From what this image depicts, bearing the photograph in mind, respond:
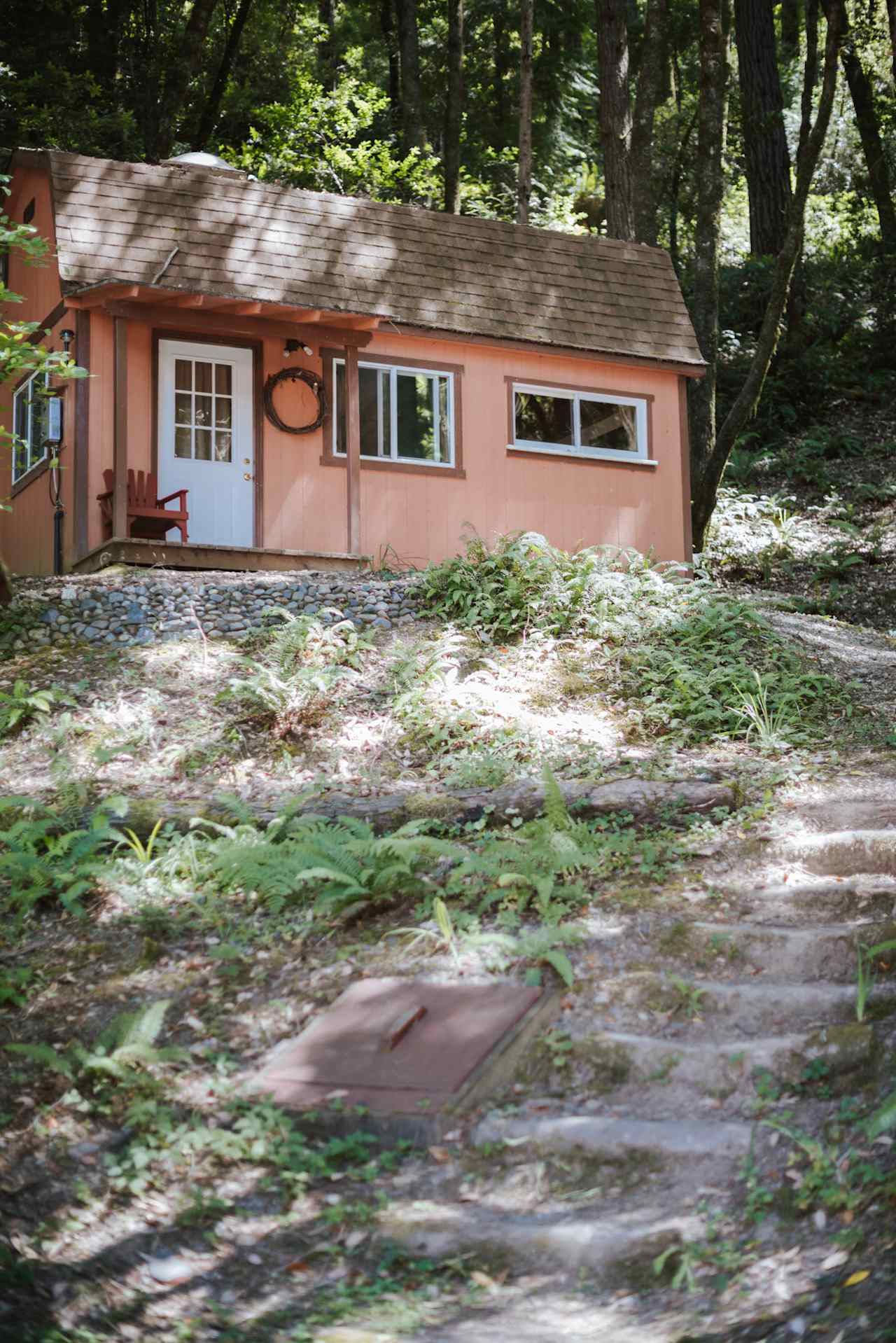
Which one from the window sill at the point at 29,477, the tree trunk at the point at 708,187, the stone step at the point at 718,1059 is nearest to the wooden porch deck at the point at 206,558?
the window sill at the point at 29,477

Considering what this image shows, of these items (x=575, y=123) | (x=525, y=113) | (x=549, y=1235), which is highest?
(x=575, y=123)

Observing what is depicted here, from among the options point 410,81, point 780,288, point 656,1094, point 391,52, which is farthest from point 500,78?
point 656,1094

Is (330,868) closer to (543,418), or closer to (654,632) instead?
(654,632)

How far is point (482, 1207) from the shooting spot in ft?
13.1

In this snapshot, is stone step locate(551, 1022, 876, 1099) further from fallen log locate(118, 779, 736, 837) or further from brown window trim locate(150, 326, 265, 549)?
brown window trim locate(150, 326, 265, 549)

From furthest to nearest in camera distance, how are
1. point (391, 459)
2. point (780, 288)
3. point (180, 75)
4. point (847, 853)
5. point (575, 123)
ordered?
point (575, 123)
point (180, 75)
point (780, 288)
point (391, 459)
point (847, 853)

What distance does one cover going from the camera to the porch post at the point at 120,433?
11.9m

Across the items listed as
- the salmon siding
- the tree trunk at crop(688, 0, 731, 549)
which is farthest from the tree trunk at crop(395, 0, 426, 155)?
the salmon siding

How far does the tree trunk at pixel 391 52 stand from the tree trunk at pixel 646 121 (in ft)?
30.5

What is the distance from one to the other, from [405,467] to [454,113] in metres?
10.5

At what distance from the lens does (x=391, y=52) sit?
2655cm

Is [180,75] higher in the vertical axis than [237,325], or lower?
higher

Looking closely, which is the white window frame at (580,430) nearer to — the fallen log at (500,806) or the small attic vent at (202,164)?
the small attic vent at (202,164)

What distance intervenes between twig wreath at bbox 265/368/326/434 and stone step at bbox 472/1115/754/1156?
10059 mm
